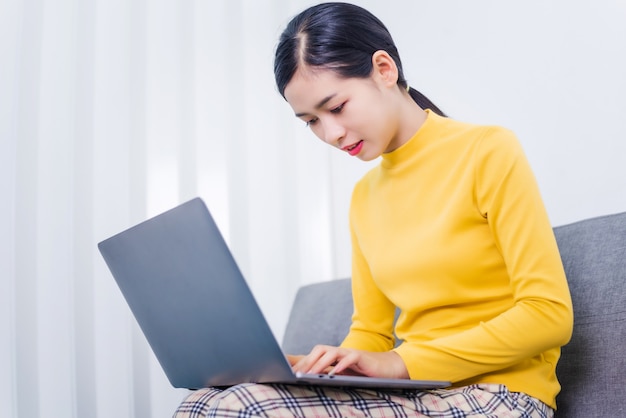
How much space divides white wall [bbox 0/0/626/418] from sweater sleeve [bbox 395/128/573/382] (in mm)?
557

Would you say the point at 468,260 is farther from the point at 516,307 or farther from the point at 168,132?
the point at 168,132

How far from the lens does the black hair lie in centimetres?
110

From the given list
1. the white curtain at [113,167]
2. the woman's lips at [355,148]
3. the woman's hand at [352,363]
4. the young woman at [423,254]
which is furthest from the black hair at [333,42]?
the white curtain at [113,167]

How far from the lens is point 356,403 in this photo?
0.83m

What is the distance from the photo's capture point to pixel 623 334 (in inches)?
41.6

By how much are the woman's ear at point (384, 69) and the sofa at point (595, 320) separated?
16.6 inches

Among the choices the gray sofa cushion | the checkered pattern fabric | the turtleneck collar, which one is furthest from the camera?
the turtleneck collar

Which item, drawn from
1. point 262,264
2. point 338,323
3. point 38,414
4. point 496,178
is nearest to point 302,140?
point 262,264

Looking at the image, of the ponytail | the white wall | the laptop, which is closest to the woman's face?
the ponytail

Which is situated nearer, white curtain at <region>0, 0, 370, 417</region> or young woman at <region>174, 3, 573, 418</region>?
young woman at <region>174, 3, 573, 418</region>

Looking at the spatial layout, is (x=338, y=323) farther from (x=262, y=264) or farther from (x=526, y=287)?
(x=526, y=287)

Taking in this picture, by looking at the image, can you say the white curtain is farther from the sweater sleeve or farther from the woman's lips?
the sweater sleeve

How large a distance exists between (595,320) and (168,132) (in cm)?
125

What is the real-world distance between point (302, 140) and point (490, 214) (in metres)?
1.32
